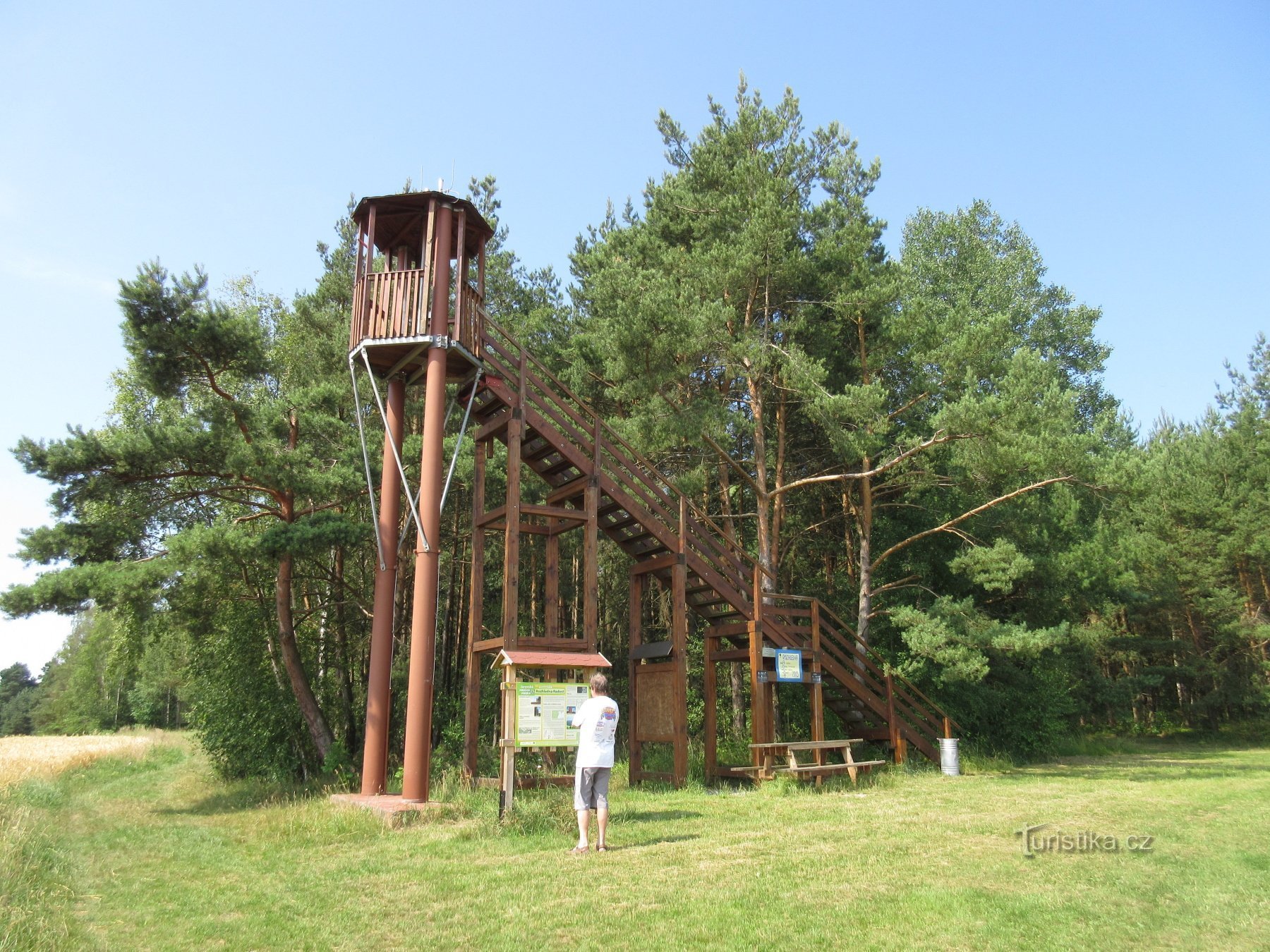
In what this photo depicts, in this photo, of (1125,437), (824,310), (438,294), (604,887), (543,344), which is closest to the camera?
(604,887)

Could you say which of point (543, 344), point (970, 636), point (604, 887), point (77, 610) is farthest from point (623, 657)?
point (604, 887)

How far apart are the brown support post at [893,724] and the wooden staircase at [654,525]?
20 mm

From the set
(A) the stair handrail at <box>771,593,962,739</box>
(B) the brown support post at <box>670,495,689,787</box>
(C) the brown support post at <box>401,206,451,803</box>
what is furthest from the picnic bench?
(C) the brown support post at <box>401,206,451,803</box>

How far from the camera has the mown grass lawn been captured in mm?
5773

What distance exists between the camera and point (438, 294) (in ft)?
42.0

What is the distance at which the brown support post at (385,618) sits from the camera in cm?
1245

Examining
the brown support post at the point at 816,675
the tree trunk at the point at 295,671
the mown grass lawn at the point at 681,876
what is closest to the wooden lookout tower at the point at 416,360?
the mown grass lawn at the point at 681,876

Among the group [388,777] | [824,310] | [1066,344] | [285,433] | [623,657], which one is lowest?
[388,777]

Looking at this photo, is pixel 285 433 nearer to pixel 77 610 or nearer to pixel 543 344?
pixel 77 610

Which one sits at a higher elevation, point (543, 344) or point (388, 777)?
point (543, 344)

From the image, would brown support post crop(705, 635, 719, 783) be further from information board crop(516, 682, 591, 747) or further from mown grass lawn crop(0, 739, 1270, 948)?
information board crop(516, 682, 591, 747)

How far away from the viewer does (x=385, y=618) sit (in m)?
13.0

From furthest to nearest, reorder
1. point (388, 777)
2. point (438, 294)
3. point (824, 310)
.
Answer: point (824, 310) → point (388, 777) → point (438, 294)

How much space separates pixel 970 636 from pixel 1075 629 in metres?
5.91
